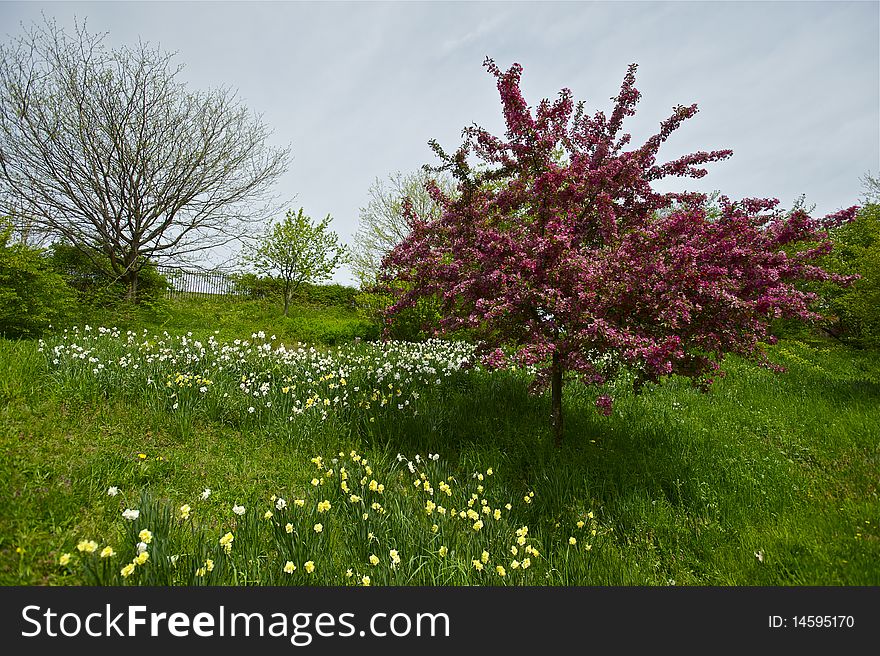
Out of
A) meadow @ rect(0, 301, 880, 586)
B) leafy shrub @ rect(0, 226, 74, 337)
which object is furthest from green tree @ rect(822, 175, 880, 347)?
leafy shrub @ rect(0, 226, 74, 337)

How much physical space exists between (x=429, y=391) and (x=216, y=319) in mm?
10516

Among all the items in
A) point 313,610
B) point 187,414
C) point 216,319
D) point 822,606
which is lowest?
point 822,606

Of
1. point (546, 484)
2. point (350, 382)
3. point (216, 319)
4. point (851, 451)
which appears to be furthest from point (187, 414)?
point (216, 319)

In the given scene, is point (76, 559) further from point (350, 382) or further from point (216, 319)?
point (216, 319)

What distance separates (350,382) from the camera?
6258 mm

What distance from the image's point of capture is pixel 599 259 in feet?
13.3

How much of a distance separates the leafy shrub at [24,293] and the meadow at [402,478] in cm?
156

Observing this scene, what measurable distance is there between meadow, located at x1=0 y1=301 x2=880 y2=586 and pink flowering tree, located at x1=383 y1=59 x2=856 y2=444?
1099 mm

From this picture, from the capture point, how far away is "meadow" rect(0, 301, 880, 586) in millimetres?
2639

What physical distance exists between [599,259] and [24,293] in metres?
9.66

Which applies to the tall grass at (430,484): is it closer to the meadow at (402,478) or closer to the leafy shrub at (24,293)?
the meadow at (402,478)

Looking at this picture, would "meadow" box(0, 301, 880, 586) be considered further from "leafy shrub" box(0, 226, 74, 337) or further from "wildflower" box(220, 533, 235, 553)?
"leafy shrub" box(0, 226, 74, 337)

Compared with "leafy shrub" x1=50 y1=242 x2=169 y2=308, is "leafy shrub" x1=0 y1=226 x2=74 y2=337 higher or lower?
lower

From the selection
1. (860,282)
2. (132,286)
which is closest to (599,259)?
(860,282)
